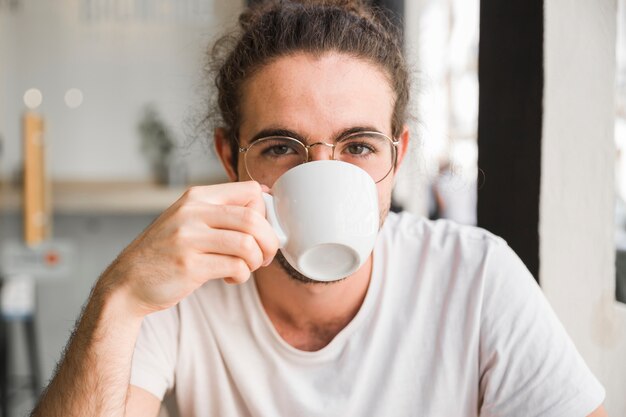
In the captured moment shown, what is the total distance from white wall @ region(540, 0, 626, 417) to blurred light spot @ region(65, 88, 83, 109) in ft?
9.99

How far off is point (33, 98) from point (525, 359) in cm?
329

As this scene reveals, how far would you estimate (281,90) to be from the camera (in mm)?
1069

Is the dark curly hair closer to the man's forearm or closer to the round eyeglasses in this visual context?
the round eyeglasses

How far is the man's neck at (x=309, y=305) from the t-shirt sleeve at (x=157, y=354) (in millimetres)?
186

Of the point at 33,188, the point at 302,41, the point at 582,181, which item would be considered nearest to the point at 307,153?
the point at 302,41

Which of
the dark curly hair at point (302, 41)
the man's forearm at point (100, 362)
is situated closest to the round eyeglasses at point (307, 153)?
the dark curly hair at point (302, 41)

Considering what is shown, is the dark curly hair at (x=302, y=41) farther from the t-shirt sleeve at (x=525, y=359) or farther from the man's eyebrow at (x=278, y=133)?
the t-shirt sleeve at (x=525, y=359)

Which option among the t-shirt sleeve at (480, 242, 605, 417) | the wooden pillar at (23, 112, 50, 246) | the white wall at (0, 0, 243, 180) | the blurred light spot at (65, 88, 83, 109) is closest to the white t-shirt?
the t-shirt sleeve at (480, 242, 605, 417)

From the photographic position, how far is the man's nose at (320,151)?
1014 millimetres

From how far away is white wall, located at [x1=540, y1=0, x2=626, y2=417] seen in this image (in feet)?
3.84

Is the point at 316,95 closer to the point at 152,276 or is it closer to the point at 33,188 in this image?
the point at 152,276

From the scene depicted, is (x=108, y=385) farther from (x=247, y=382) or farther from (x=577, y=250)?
(x=577, y=250)

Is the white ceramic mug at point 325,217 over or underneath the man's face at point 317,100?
underneath

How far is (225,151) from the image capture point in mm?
1318
